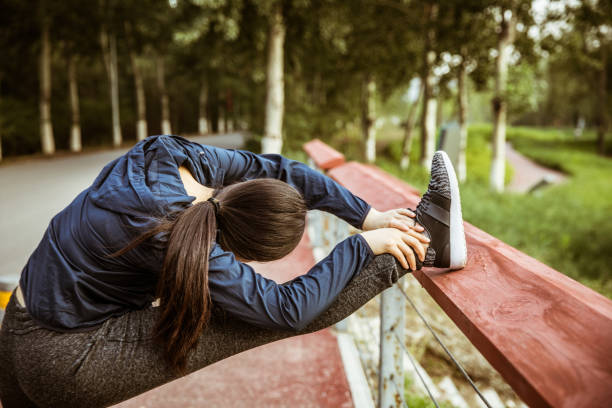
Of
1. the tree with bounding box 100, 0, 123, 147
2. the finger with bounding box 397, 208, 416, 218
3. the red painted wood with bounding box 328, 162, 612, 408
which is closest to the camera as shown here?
the red painted wood with bounding box 328, 162, 612, 408

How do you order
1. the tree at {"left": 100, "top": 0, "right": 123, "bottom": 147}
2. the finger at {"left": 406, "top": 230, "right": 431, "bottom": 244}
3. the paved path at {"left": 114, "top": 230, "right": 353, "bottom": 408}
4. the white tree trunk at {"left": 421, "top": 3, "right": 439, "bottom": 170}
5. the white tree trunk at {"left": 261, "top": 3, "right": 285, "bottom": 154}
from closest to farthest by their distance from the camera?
1. the finger at {"left": 406, "top": 230, "right": 431, "bottom": 244}
2. the paved path at {"left": 114, "top": 230, "right": 353, "bottom": 408}
3. the white tree trunk at {"left": 261, "top": 3, "right": 285, "bottom": 154}
4. the white tree trunk at {"left": 421, "top": 3, "right": 439, "bottom": 170}
5. the tree at {"left": 100, "top": 0, "right": 123, "bottom": 147}

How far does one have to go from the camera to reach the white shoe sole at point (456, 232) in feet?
4.09

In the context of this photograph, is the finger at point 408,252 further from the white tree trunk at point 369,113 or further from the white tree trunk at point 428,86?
the white tree trunk at point 369,113

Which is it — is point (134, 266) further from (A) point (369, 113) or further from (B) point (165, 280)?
(A) point (369, 113)

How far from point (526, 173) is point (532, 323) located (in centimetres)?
2641

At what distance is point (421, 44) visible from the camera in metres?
15.9

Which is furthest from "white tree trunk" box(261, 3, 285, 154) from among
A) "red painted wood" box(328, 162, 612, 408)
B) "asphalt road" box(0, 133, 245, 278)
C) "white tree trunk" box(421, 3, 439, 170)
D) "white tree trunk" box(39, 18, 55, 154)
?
"white tree trunk" box(39, 18, 55, 154)

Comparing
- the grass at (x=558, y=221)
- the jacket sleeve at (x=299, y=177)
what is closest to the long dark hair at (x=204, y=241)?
the jacket sleeve at (x=299, y=177)

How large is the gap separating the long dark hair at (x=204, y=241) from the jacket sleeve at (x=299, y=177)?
42 centimetres

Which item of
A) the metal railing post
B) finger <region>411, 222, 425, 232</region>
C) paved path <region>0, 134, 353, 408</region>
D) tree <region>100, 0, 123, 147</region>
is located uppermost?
tree <region>100, 0, 123, 147</region>

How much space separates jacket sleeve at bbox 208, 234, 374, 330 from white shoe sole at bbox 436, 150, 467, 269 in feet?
1.05

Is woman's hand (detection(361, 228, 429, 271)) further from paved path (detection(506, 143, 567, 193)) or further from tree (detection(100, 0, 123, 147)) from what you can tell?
tree (detection(100, 0, 123, 147))

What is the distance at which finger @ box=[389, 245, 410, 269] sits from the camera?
129 centimetres

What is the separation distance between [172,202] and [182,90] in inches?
1543
